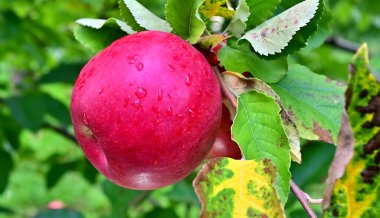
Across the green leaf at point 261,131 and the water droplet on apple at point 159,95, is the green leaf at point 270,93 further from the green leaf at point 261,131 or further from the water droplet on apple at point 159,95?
the water droplet on apple at point 159,95

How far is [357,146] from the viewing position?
647 mm

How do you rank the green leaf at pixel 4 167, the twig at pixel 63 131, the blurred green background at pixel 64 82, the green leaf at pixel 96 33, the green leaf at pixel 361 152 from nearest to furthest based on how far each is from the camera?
the green leaf at pixel 361 152 < the green leaf at pixel 96 33 < the blurred green background at pixel 64 82 < the green leaf at pixel 4 167 < the twig at pixel 63 131

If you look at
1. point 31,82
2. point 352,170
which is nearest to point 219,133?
point 352,170

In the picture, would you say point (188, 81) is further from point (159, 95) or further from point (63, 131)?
point (63, 131)

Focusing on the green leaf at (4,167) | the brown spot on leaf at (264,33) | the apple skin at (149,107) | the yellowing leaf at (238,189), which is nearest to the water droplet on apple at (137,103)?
the apple skin at (149,107)

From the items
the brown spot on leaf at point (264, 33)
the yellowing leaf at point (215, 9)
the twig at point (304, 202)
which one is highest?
the yellowing leaf at point (215, 9)

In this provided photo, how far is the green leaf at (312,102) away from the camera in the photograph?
954 mm

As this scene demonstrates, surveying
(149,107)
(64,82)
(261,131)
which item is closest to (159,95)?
(149,107)

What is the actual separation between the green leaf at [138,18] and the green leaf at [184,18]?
0.04 metres

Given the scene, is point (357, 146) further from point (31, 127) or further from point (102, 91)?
point (31, 127)

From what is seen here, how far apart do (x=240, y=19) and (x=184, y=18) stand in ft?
0.29

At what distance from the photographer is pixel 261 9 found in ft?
3.12

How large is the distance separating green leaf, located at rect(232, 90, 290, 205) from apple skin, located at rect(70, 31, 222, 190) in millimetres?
42

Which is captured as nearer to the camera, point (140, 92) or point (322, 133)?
point (140, 92)
